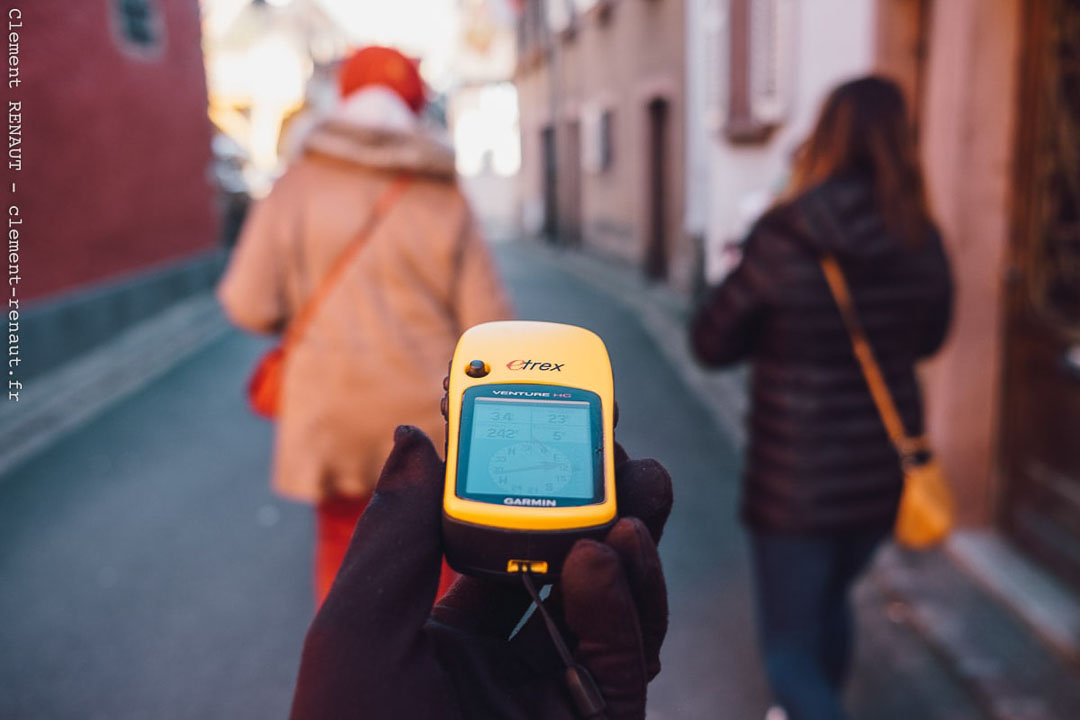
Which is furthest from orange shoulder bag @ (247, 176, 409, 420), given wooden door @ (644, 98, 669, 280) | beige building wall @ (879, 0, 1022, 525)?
wooden door @ (644, 98, 669, 280)

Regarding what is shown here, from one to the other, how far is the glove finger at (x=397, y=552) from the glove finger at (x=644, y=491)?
0.43 ft

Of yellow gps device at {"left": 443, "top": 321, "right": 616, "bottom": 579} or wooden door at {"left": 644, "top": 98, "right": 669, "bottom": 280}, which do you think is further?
wooden door at {"left": 644, "top": 98, "right": 669, "bottom": 280}

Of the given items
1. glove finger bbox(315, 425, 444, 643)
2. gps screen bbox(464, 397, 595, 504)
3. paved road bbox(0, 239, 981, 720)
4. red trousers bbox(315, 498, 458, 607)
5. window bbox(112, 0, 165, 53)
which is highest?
window bbox(112, 0, 165, 53)

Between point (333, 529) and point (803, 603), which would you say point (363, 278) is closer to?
point (333, 529)

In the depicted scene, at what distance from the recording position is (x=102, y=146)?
11.2 metres

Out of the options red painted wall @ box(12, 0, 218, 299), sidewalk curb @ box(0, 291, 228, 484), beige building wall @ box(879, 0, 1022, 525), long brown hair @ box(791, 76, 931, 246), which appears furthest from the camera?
red painted wall @ box(12, 0, 218, 299)

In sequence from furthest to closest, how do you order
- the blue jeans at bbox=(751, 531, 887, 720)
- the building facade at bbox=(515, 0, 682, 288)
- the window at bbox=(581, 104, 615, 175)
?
the window at bbox=(581, 104, 615, 175), the building facade at bbox=(515, 0, 682, 288), the blue jeans at bbox=(751, 531, 887, 720)

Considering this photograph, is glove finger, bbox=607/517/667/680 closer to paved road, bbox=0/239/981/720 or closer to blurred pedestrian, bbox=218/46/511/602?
paved road, bbox=0/239/981/720

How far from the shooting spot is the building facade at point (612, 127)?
47.5ft

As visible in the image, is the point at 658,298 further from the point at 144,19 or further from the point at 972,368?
the point at 972,368

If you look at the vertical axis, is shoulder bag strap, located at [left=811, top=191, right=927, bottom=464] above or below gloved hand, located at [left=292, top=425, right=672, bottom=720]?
below

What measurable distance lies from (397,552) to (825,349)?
6.62ft

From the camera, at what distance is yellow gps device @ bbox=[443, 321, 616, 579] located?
0.75 m

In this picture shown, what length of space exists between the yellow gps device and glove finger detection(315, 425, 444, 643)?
0.02 metres
